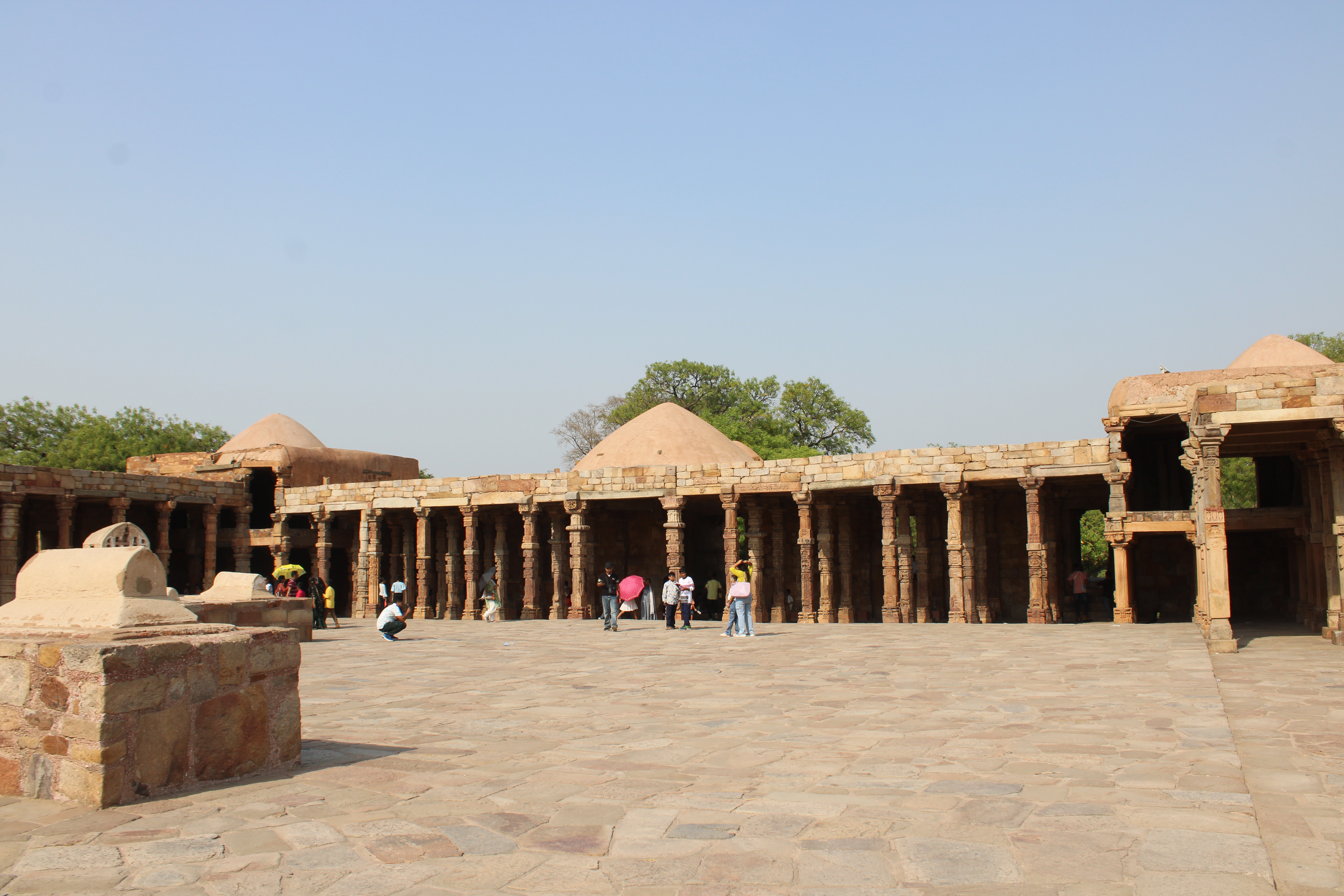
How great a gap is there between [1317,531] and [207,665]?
1489 cm

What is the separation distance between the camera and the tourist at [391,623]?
16547 mm

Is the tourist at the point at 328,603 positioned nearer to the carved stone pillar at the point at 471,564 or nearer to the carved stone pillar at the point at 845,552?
the carved stone pillar at the point at 471,564

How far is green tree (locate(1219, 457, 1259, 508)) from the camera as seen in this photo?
40.1m

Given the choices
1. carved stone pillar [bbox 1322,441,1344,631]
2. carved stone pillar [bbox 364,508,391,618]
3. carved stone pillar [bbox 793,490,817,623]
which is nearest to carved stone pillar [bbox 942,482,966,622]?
carved stone pillar [bbox 793,490,817,623]

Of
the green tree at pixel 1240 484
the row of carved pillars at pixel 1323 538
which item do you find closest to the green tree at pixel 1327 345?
the green tree at pixel 1240 484

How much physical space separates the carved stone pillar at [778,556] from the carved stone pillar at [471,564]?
754 centimetres

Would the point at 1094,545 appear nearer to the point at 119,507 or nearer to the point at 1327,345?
the point at 1327,345

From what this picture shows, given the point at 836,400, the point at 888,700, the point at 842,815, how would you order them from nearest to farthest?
the point at 842,815 → the point at 888,700 → the point at 836,400

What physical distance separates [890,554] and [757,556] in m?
3.86

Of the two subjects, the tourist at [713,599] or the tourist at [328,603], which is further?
the tourist at [713,599]

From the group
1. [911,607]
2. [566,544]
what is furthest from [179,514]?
[911,607]

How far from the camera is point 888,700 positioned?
8.31m

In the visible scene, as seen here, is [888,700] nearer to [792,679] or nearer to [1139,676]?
[792,679]

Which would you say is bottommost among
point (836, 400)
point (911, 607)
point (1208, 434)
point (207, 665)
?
point (911, 607)
